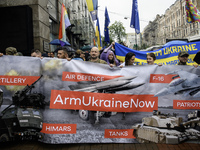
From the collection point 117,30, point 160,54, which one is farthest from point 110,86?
point 117,30

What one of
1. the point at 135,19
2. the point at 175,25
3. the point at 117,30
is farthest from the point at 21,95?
the point at 175,25

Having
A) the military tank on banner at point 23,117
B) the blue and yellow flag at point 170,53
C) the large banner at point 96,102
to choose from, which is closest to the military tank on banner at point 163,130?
the large banner at point 96,102

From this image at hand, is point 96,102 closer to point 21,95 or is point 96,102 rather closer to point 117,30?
point 21,95

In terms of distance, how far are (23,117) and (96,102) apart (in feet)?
4.63

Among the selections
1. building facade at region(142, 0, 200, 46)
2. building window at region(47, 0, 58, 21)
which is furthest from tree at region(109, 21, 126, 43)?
building window at region(47, 0, 58, 21)

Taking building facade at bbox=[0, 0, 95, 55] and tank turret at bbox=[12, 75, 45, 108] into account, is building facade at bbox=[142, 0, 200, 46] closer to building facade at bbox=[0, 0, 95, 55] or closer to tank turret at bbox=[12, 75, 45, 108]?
building facade at bbox=[0, 0, 95, 55]

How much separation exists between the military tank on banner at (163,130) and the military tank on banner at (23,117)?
189cm

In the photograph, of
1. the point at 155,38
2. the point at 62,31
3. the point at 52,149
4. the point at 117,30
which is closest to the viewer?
the point at 52,149

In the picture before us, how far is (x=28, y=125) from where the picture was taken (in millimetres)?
4035

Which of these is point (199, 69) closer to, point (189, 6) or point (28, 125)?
point (28, 125)

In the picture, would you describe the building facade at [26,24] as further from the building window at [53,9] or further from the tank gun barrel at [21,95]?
the tank gun barrel at [21,95]

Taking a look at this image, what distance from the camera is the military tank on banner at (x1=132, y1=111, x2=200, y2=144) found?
4.03m

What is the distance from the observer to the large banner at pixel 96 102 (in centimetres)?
411

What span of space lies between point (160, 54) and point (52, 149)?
466cm
